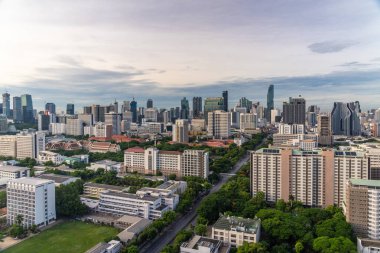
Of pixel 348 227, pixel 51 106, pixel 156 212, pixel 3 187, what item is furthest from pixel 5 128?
pixel 348 227

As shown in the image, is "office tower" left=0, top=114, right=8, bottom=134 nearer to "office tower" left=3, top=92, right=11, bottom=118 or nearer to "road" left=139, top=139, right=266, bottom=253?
"office tower" left=3, top=92, right=11, bottom=118

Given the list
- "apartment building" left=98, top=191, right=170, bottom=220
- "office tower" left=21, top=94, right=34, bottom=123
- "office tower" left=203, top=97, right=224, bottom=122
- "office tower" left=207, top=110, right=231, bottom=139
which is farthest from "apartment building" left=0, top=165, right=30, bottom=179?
"office tower" left=203, top=97, right=224, bottom=122

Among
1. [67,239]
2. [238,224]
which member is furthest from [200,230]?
[67,239]

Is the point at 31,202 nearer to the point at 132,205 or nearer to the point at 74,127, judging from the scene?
the point at 132,205

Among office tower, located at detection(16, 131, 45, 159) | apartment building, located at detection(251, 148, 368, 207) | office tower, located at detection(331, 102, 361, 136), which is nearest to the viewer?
apartment building, located at detection(251, 148, 368, 207)

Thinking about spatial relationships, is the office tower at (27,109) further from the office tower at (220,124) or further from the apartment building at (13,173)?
the apartment building at (13,173)
